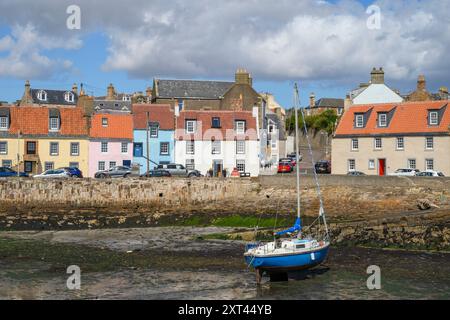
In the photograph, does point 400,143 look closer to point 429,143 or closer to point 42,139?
→ point 429,143

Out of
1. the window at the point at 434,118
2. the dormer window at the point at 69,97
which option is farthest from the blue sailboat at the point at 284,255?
the dormer window at the point at 69,97

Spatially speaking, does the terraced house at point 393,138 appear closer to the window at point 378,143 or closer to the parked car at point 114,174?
the window at point 378,143

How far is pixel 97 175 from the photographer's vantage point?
185ft

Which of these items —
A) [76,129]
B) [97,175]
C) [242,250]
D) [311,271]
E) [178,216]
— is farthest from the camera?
[76,129]

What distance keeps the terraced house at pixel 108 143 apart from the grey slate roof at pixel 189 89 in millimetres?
23094

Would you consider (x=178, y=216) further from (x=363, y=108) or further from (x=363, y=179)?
(x=363, y=108)

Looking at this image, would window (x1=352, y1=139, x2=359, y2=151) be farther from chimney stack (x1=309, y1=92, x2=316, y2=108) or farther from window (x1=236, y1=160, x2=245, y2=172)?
chimney stack (x1=309, y1=92, x2=316, y2=108)

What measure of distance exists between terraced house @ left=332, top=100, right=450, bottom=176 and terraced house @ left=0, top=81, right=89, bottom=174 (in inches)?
977

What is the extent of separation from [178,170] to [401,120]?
21202 millimetres

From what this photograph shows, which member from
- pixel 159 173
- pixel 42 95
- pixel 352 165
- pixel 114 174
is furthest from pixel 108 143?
pixel 42 95

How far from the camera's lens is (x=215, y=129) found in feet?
207

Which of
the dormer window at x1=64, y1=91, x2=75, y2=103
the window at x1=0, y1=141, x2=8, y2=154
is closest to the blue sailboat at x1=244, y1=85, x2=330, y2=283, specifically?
the window at x1=0, y1=141, x2=8, y2=154
